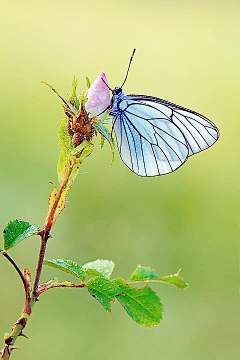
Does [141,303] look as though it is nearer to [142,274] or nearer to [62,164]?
[142,274]

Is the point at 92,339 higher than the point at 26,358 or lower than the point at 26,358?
higher

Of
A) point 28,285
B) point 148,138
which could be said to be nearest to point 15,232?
point 28,285

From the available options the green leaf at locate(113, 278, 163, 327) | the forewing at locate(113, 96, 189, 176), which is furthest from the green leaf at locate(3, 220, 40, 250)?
the forewing at locate(113, 96, 189, 176)

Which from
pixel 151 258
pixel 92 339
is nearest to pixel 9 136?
pixel 151 258

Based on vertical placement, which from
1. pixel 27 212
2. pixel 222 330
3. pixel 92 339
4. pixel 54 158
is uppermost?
pixel 54 158

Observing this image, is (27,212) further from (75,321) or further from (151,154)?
(151,154)

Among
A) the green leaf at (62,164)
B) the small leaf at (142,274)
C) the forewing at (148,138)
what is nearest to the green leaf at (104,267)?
the small leaf at (142,274)

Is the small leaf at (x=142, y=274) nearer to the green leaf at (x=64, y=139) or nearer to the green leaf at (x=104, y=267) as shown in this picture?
the green leaf at (x=104, y=267)
